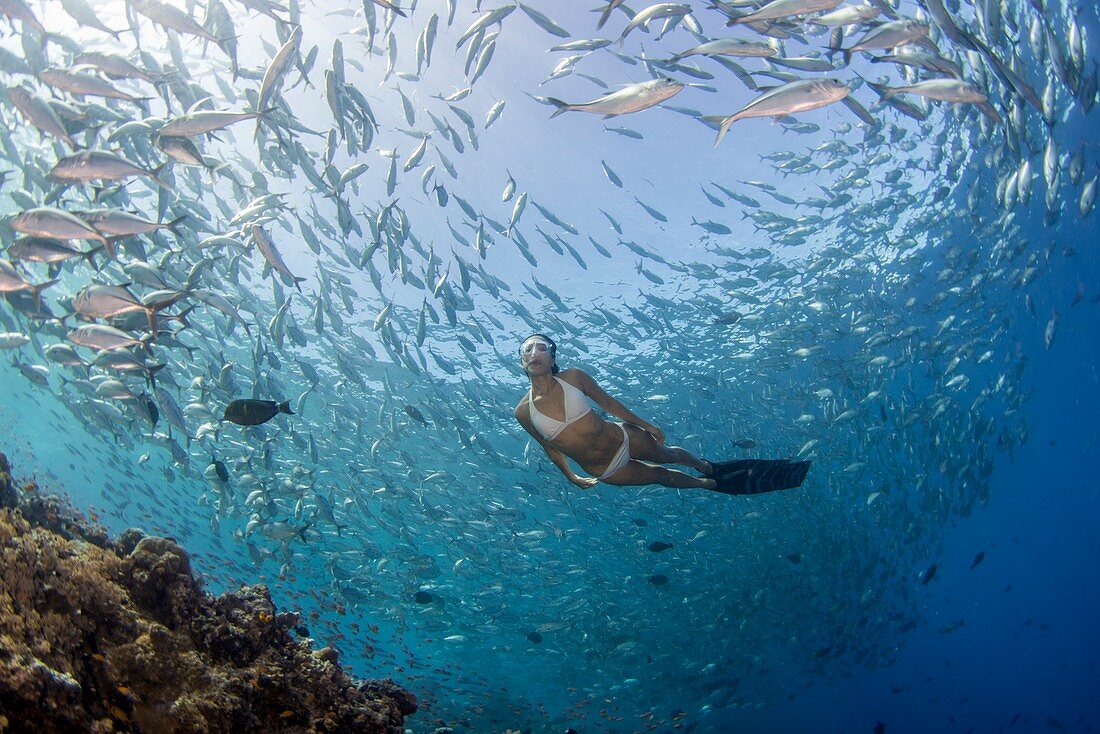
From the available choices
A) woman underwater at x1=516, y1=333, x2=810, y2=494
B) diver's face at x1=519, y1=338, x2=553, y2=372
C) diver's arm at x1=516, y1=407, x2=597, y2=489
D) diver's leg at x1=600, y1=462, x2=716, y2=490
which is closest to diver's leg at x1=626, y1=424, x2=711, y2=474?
woman underwater at x1=516, y1=333, x2=810, y2=494

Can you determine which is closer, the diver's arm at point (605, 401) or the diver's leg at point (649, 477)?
the diver's arm at point (605, 401)

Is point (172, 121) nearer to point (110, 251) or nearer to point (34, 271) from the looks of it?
point (110, 251)

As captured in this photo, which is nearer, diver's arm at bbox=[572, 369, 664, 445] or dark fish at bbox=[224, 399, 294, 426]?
dark fish at bbox=[224, 399, 294, 426]

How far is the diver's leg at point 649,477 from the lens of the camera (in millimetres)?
6695

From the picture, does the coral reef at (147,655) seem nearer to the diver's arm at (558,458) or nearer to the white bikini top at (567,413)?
the diver's arm at (558,458)

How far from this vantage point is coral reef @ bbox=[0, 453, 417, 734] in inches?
97.5

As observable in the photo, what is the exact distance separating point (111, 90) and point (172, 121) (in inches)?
37.2

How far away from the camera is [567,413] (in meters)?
6.10

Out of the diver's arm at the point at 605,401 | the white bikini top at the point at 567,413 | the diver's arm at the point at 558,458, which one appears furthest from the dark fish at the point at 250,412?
the diver's arm at the point at 605,401

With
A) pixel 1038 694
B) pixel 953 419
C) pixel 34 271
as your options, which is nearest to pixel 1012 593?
pixel 1038 694

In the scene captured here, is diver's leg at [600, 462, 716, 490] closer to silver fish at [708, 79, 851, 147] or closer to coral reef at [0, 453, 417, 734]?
coral reef at [0, 453, 417, 734]

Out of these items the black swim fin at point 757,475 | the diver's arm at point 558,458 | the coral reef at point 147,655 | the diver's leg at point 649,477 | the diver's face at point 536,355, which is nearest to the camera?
the coral reef at point 147,655

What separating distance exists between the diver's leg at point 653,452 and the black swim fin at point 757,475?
0.27 m

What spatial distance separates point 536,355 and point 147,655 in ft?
13.3
